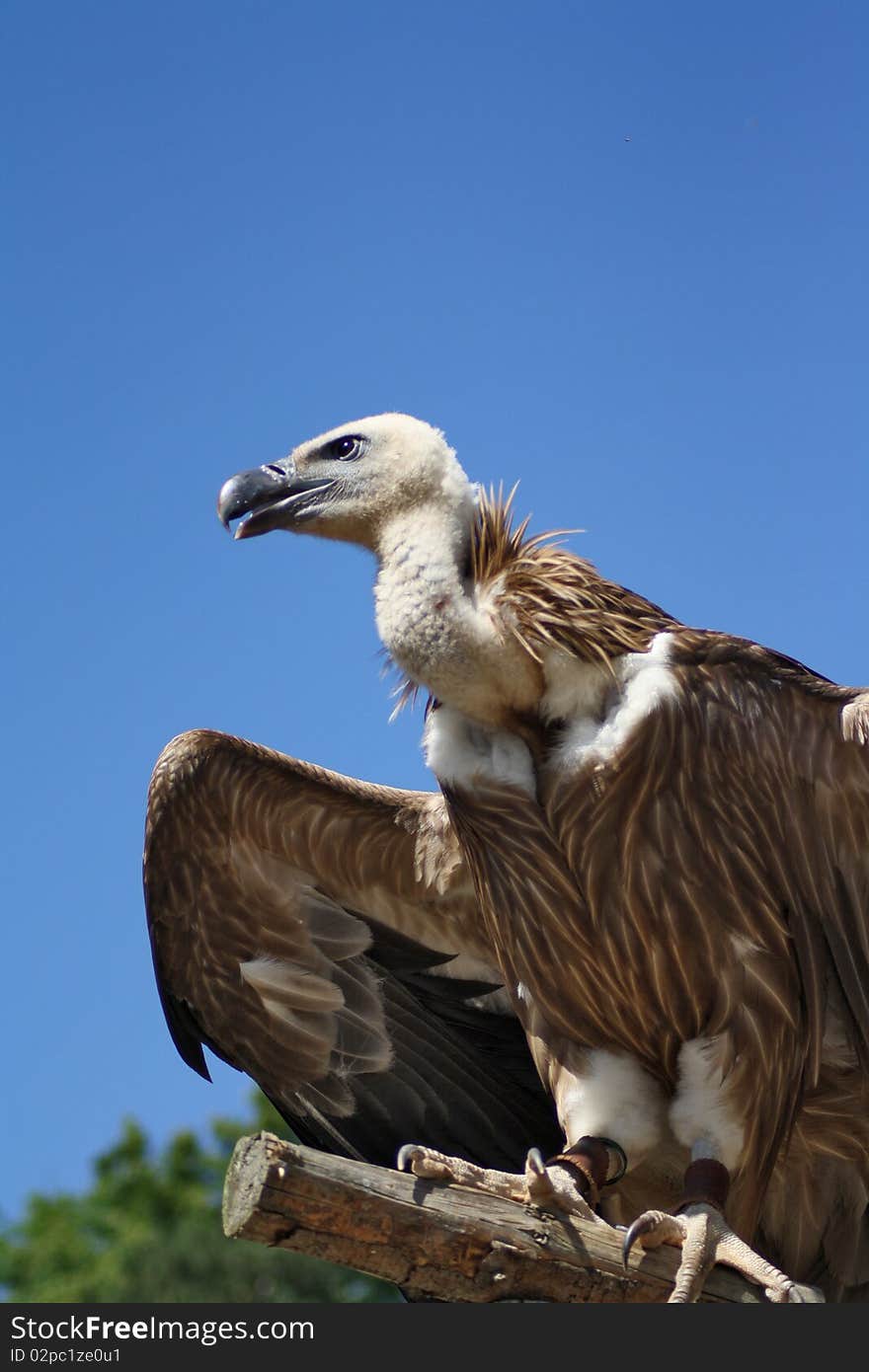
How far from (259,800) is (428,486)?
1.48m

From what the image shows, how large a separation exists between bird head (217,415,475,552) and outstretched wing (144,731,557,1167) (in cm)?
98

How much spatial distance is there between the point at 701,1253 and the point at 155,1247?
74.4 ft

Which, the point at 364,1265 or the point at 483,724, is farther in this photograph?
the point at 483,724

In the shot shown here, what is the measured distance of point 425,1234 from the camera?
4.05m

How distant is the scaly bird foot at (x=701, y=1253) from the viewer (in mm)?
4500

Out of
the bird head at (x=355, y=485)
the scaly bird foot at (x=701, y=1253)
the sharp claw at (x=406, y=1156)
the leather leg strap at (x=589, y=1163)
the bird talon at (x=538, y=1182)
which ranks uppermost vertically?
the bird head at (x=355, y=485)

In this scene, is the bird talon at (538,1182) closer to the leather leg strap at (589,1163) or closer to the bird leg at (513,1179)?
the bird leg at (513,1179)

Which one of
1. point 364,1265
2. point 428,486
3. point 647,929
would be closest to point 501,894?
point 647,929

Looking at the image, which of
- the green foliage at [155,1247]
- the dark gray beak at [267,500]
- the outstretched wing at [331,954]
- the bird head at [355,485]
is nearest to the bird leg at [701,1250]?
the outstretched wing at [331,954]

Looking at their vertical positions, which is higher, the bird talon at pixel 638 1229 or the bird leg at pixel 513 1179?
the bird leg at pixel 513 1179

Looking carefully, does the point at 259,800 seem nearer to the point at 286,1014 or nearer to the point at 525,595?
the point at 286,1014

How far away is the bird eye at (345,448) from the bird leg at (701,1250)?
2457 mm

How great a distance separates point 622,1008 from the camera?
209 inches

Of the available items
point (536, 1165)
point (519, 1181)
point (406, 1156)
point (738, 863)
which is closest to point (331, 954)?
point (738, 863)
